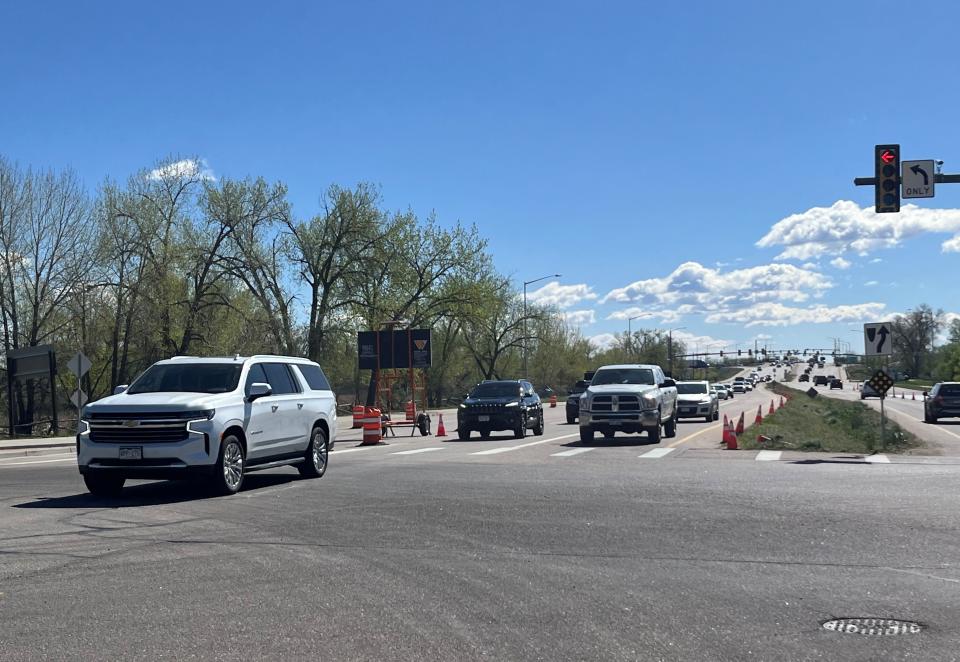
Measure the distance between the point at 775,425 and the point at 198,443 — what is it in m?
28.0

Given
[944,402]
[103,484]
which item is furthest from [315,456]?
[944,402]

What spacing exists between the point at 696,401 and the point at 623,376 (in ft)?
49.3

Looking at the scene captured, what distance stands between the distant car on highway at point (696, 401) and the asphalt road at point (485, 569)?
25.8 meters

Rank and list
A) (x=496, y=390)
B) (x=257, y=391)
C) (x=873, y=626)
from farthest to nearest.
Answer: (x=496, y=390), (x=257, y=391), (x=873, y=626)

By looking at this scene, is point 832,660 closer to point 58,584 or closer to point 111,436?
point 58,584

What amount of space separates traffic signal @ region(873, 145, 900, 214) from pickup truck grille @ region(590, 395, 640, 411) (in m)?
7.87

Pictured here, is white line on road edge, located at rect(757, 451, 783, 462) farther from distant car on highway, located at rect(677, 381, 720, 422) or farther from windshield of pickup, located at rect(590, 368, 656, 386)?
distant car on highway, located at rect(677, 381, 720, 422)

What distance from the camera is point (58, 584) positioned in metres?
8.03

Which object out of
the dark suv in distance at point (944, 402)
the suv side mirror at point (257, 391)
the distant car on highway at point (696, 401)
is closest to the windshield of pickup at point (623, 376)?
the suv side mirror at point (257, 391)

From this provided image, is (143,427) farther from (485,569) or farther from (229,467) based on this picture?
(485,569)

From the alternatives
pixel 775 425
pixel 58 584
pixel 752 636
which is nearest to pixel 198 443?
pixel 58 584

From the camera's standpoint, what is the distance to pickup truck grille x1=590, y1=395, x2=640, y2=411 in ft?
84.3

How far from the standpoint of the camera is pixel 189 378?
48.8 ft

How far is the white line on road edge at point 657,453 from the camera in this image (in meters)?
21.1
